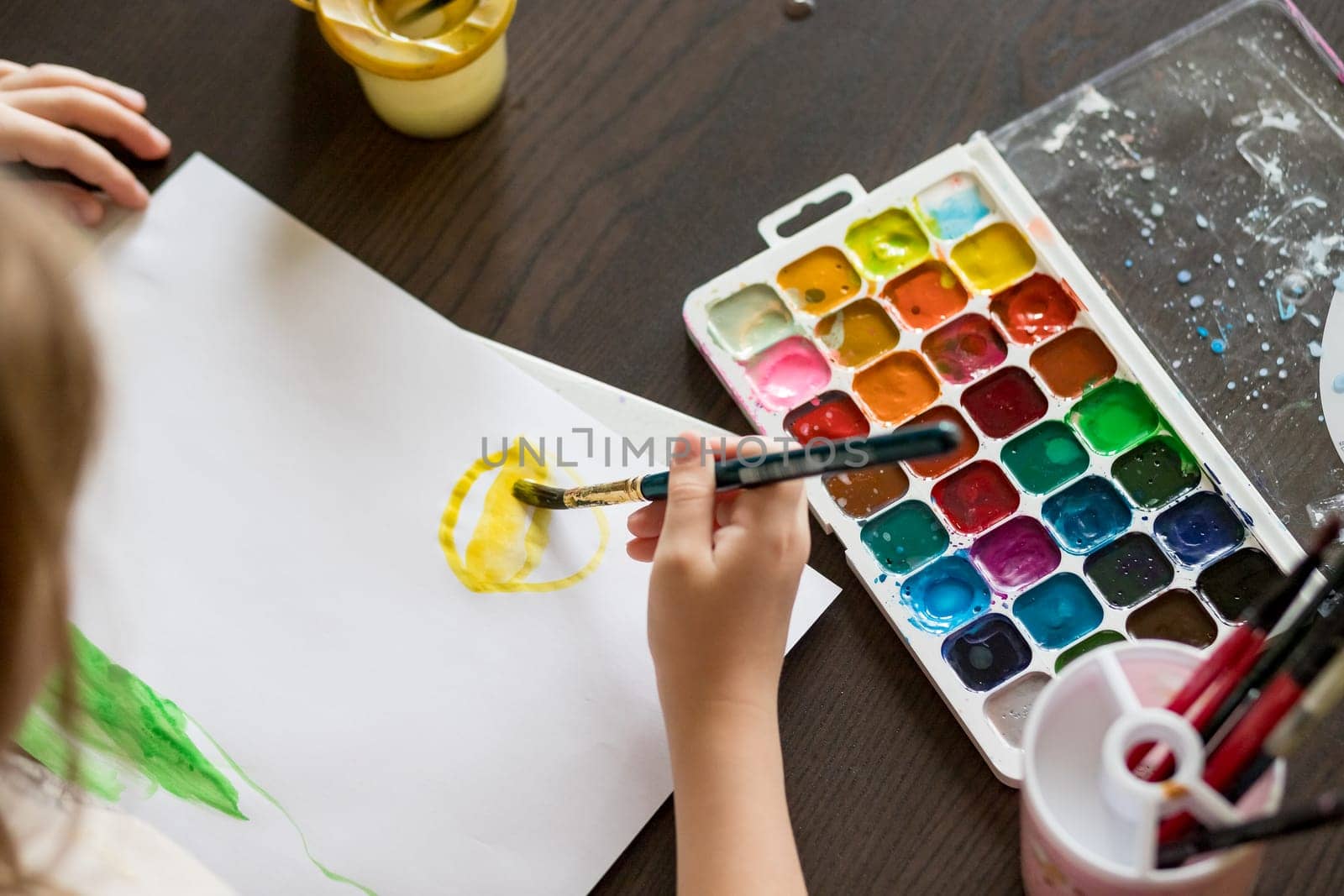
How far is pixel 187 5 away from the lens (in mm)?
827

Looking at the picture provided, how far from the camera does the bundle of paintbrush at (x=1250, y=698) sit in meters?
0.48

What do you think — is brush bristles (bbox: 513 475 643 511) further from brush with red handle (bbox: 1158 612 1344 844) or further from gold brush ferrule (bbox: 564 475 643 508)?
brush with red handle (bbox: 1158 612 1344 844)

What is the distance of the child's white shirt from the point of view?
58 cm

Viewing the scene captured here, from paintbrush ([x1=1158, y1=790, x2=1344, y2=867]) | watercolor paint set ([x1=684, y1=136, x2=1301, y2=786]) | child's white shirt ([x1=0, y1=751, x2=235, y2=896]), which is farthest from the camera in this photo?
watercolor paint set ([x1=684, y1=136, x2=1301, y2=786])

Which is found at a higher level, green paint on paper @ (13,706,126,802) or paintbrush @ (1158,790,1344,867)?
paintbrush @ (1158,790,1344,867)

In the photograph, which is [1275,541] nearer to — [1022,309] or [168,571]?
[1022,309]

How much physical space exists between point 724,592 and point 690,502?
6 cm

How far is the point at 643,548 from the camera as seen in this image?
0.68 m

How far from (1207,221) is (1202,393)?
12 cm

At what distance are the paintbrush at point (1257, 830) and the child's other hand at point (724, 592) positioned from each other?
0.73 ft

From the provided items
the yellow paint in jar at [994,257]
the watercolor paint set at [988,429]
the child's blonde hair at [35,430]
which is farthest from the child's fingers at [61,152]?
the yellow paint in jar at [994,257]

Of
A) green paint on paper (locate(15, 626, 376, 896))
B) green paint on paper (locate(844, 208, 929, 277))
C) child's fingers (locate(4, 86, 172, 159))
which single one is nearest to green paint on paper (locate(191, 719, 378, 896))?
green paint on paper (locate(15, 626, 376, 896))

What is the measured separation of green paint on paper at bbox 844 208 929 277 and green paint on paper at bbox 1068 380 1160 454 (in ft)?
0.47

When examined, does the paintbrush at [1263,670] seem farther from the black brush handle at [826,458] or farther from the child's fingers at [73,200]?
the child's fingers at [73,200]
